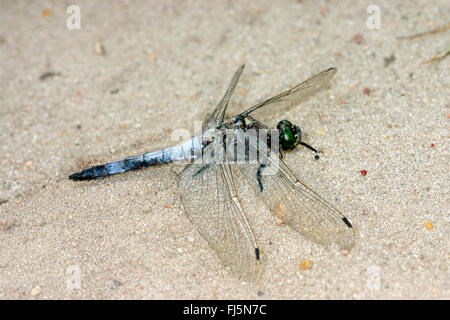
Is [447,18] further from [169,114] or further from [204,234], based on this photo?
[204,234]

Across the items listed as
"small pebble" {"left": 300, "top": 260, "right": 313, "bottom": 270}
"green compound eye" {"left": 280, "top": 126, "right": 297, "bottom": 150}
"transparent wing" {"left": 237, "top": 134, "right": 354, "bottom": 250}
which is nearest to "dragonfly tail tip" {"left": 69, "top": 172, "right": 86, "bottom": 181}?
"transparent wing" {"left": 237, "top": 134, "right": 354, "bottom": 250}

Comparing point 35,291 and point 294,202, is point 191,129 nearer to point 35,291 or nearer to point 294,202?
point 294,202

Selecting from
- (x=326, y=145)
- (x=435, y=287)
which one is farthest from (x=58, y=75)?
(x=435, y=287)

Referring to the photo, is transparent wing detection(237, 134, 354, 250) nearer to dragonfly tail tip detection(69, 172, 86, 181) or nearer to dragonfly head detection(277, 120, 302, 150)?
Result: dragonfly head detection(277, 120, 302, 150)

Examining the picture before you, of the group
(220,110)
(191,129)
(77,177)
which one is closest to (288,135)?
(220,110)

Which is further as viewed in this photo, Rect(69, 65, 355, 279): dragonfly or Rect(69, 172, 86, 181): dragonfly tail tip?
Rect(69, 172, 86, 181): dragonfly tail tip

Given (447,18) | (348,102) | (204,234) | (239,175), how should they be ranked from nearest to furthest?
(204,234) → (239,175) → (348,102) → (447,18)
